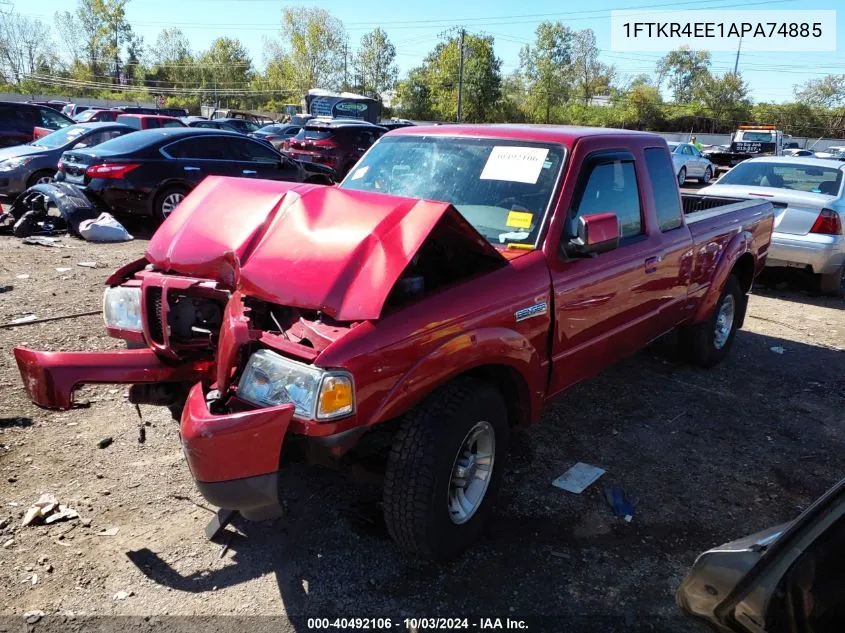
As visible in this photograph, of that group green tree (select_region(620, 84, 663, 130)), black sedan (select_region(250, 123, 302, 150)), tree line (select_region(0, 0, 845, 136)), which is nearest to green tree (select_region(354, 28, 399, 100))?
tree line (select_region(0, 0, 845, 136))

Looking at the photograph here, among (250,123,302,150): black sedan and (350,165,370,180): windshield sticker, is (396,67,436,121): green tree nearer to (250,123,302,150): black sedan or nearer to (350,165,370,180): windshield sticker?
(250,123,302,150): black sedan

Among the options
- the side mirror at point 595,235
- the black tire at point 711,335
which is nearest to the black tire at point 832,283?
the black tire at point 711,335

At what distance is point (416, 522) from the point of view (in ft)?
8.51

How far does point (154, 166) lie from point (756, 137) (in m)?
28.3

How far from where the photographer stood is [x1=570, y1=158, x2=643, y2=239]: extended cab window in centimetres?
359

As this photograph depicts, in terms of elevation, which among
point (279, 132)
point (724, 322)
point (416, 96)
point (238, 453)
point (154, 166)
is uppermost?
point (416, 96)

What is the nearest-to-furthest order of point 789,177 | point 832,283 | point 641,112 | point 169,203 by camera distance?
1. point 832,283
2. point 789,177
3. point 169,203
4. point 641,112

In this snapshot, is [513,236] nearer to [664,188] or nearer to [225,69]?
[664,188]

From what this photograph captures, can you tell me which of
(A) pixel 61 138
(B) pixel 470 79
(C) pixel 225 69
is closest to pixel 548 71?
(B) pixel 470 79

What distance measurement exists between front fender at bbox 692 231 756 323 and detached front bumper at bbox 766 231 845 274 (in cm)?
308

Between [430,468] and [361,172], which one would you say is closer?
[430,468]

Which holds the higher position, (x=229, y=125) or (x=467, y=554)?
(x=229, y=125)

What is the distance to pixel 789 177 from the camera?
8906 millimetres

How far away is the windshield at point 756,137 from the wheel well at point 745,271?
88.9 ft
